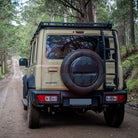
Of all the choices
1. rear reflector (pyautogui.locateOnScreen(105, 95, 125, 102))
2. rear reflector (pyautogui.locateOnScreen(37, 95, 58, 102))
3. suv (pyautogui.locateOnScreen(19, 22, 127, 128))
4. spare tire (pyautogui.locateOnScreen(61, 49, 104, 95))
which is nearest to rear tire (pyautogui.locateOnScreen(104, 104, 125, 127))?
suv (pyautogui.locateOnScreen(19, 22, 127, 128))

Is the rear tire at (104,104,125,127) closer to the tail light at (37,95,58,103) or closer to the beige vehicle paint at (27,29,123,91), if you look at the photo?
the beige vehicle paint at (27,29,123,91)

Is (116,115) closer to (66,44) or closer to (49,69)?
(49,69)

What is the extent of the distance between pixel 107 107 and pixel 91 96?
1.58 ft

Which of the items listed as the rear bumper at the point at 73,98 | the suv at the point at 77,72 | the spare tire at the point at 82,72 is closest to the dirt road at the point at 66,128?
the suv at the point at 77,72

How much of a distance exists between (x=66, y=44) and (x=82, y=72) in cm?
85

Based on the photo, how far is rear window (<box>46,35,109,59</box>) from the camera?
15.9 ft

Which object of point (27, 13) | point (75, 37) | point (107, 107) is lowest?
point (107, 107)

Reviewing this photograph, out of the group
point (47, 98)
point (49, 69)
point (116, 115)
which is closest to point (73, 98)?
point (47, 98)

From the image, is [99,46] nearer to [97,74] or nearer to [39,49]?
[97,74]

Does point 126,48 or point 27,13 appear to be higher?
point 27,13

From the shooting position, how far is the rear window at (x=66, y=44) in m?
4.86

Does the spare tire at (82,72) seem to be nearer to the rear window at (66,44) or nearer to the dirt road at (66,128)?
the rear window at (66,44)

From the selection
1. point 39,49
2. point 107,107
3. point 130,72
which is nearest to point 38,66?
point 39,49

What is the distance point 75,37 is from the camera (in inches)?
195
